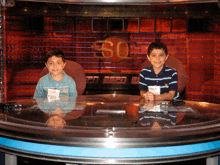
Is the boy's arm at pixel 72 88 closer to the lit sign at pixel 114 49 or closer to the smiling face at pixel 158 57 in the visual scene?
the smiling face at pixel 158 57

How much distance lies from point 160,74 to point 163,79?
2.5 inches

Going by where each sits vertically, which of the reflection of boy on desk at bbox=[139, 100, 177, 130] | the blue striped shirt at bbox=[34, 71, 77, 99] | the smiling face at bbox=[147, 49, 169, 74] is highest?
the smiling face at bbox=[147, 49, 169, 74]

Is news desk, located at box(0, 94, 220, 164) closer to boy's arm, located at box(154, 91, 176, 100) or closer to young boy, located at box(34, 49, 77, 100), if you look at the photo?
boy's arm, located at box(154, 91, 176, 100)

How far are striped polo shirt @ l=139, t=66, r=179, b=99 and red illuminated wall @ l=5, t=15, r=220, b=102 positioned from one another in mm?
4249

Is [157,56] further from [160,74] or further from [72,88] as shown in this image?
[72,88]

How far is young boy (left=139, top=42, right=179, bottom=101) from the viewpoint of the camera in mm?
2773

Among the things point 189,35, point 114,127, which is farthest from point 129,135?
point 189,35

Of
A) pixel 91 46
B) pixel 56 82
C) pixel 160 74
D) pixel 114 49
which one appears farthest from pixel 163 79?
pixel 91 46

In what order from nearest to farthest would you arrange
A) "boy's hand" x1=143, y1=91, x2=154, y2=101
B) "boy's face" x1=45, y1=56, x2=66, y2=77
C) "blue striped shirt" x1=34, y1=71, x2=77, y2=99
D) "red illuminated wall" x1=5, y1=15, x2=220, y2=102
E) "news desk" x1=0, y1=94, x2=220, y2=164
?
"news desk" x1=0, y1=94, x2=220, y2=164
"boy's hand" x1=143, y1=91, x2=154, y2=101
"boy's face" x1=45, y1=56, x2=66, y2=77
"blue striped shirt" x1=34, y1=71, x2=77, y2=99
"red illuminated wall" x1=5, y1=15, x2=220, y2=102

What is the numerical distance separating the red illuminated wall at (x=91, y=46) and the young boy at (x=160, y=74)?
4.26 metres

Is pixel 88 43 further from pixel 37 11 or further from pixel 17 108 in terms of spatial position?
pixel 17 108

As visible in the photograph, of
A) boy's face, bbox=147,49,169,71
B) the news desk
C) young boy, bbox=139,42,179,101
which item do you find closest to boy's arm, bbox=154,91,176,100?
young boy, bbox=139,42,179,101

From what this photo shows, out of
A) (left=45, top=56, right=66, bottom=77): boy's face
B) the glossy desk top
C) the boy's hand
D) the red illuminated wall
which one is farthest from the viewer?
the red illuminated wall

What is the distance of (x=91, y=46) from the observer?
23.8 feet
